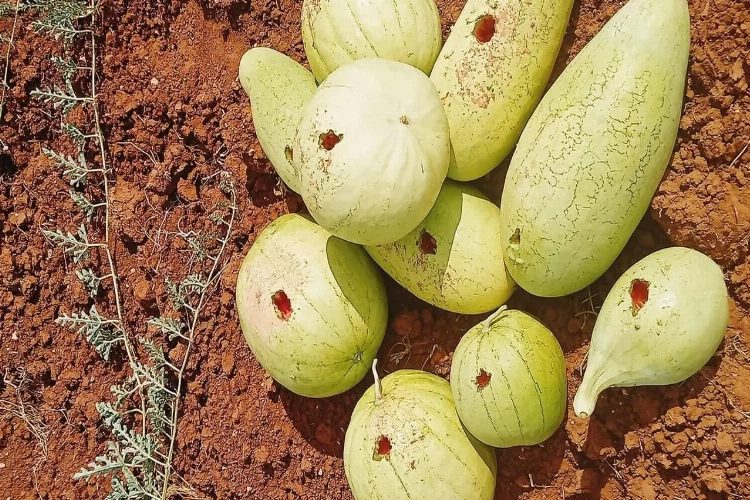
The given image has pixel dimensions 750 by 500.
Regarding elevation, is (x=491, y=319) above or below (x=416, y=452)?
above

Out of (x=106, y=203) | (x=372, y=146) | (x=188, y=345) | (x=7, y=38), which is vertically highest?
(x=372, y=146)

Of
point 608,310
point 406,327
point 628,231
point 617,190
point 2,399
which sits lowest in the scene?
point 2,399

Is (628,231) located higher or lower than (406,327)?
higher

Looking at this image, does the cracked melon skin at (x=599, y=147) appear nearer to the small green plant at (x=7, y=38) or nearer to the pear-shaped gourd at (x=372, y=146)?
the pear-shaped gourd at (x=372, y=146)

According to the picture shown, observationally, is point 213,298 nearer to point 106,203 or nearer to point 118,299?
point 118,299

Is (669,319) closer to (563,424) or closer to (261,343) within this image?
(563,424)

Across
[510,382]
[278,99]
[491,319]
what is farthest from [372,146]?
[510,382]

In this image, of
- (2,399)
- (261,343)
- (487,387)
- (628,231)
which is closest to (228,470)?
(261,343)
